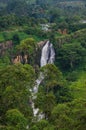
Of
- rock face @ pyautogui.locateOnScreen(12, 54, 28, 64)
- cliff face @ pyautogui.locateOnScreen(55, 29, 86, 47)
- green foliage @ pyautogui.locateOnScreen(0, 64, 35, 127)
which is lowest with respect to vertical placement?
cliff face @ pyautogui.locateOnScreen(55, 29, 86, 47)

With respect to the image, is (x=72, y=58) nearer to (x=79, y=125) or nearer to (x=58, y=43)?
(x=58, y=43)

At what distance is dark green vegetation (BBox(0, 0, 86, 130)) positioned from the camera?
96.6 feet

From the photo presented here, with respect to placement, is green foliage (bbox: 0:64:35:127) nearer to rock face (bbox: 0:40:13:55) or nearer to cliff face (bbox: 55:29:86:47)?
rock face (bbox: 0:40:13:55)

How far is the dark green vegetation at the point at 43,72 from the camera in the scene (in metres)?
29.5

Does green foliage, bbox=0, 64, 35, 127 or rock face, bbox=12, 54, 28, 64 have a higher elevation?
green foliage, bbox=0, 64, 35, 127

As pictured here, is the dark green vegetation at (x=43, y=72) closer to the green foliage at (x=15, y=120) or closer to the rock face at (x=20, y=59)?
the green foliage at (x=15, y=120)

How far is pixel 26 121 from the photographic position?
29.8m

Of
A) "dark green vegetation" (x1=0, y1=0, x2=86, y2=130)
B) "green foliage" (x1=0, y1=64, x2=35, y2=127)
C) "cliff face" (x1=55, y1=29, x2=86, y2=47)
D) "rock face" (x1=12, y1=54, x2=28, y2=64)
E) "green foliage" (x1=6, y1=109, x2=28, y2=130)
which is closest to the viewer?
"green foliage" (x1=6, y1=109, x2=28, y2=130)

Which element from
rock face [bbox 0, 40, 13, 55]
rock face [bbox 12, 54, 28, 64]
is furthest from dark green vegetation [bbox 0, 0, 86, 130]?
rock face [bbox 12, 54, 28, 64]

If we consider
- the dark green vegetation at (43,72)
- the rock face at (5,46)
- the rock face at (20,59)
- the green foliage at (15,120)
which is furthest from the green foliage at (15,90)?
the rock face at (5,46)

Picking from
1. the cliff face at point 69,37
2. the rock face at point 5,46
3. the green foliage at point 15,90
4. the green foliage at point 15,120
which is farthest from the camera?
the cliff face at point 69,37

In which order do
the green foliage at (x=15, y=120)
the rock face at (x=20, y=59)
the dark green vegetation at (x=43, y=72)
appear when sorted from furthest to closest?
the rock face at (x=20, y=59) → the dark green vegetation at (x=43, y=72) → the green foliage at (x=15, y=120)

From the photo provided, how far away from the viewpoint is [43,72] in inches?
1480

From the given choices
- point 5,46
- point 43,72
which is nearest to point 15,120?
point 43,72
